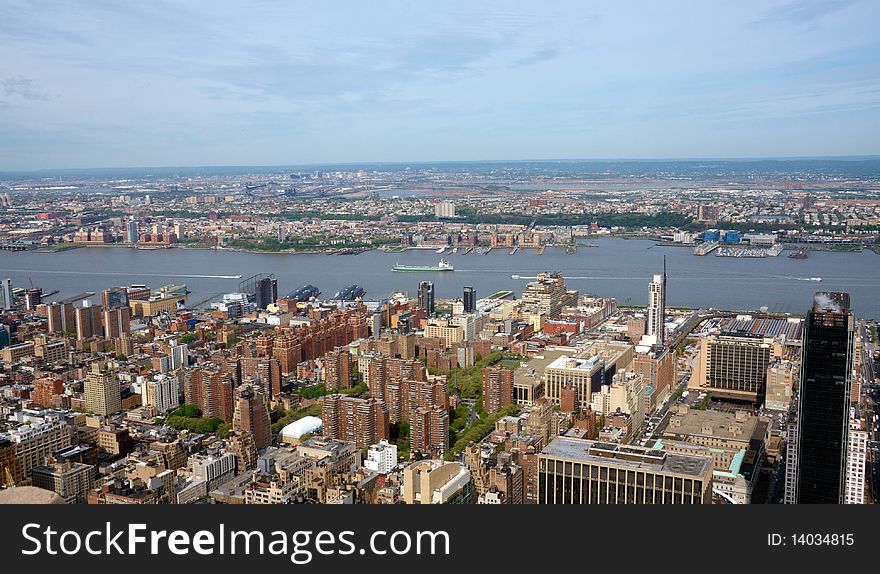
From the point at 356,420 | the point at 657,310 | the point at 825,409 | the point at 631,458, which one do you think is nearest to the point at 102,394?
the point at 356,420

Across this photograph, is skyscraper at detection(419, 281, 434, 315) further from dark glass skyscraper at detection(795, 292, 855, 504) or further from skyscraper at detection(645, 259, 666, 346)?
dark glass skyscraper at detection(795, 292, 855, 504)

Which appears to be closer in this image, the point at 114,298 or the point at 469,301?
the point at 469,301

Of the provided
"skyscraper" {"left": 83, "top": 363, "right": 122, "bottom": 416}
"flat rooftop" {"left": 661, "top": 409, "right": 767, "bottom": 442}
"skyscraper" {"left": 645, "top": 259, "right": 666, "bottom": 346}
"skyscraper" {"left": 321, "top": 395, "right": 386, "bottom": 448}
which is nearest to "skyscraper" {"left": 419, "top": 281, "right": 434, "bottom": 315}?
"skyscraper" {"left": 645, "top": 259, "right": 666, "bottom": 346}

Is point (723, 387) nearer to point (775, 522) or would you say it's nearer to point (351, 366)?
point (351, 366)

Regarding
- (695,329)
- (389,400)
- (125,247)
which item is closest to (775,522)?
(389,400)

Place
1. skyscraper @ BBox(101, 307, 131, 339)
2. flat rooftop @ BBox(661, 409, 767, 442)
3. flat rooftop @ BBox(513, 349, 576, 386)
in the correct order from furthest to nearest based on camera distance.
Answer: skyscraper @ BBox(101, 307, 131, 339)
flat rooftop @ BBox(513, 349, 576, 386)
flat rooftop @ BBox(661, 409, 767, 442)

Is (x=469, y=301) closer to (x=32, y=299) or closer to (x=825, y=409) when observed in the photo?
(x=32, y=299)
